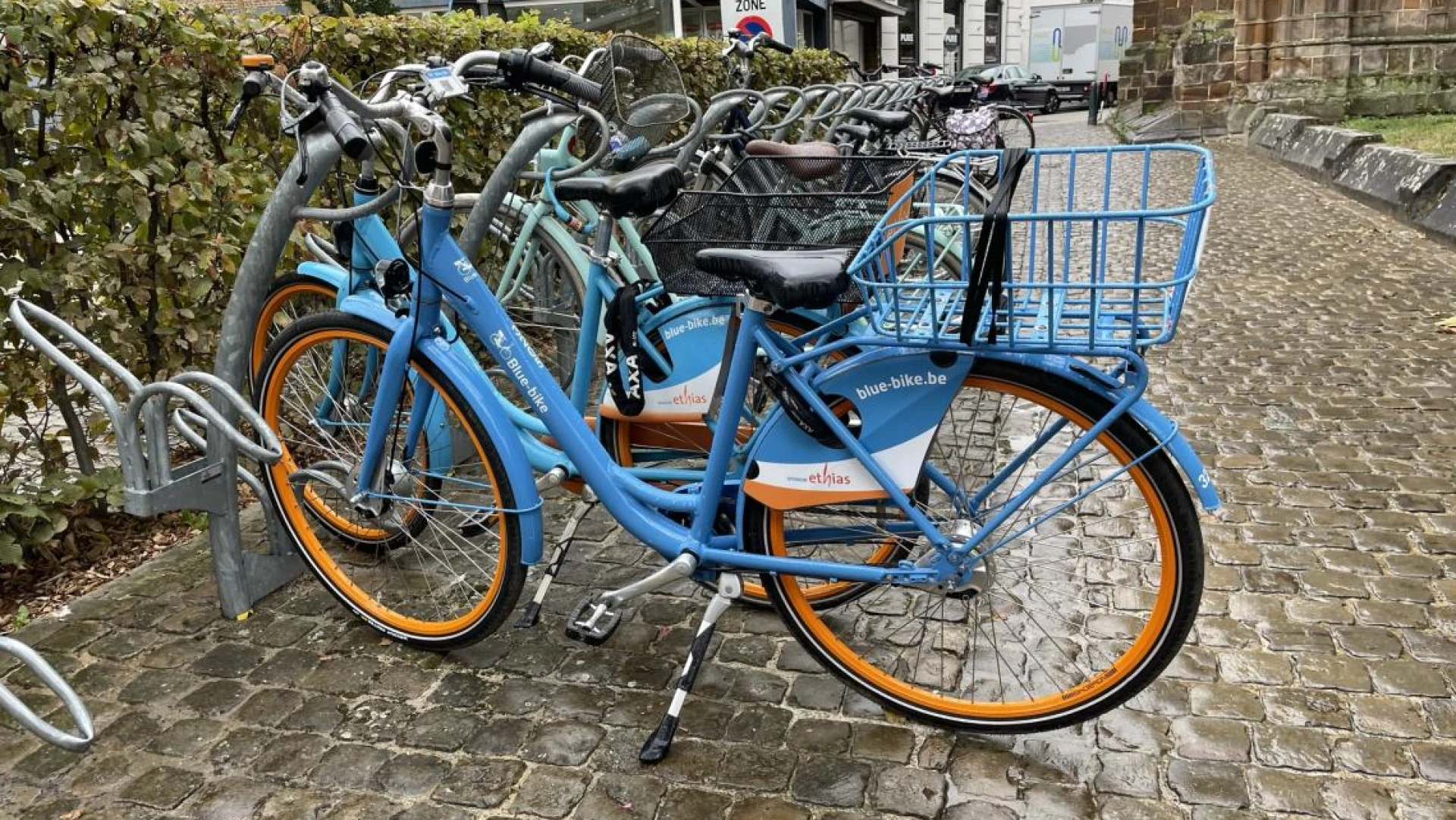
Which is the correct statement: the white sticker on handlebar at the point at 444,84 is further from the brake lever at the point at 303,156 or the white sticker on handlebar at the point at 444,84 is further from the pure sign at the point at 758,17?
Answer: the pure sign at the point at 758,17

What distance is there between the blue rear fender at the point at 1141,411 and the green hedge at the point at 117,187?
2906 mm

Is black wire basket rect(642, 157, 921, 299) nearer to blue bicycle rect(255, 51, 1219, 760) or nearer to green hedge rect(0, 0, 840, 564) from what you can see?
blue bicycle rect(255, 51, 1219, 760)

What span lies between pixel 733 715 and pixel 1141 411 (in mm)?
1231

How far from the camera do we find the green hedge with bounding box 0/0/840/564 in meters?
3.35

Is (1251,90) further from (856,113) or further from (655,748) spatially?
(655,748)

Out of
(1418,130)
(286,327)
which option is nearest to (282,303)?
(286,327)

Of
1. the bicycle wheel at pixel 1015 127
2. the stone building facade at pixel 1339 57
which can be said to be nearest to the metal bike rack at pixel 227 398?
the bicycle wheel at pixel 1015 127

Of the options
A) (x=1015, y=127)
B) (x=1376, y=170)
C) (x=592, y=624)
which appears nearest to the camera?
(x=592, y=624)

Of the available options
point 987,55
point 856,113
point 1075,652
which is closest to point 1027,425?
point 1075,652

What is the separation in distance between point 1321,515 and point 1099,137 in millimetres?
18326

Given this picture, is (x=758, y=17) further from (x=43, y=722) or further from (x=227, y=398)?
(x=43, y=722)

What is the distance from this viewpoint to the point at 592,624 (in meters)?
2.84

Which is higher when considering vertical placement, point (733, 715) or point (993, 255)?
point (993, 255)

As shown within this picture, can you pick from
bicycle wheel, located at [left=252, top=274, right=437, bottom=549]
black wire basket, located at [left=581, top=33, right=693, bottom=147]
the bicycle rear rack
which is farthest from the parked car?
the bicycle rear rack
